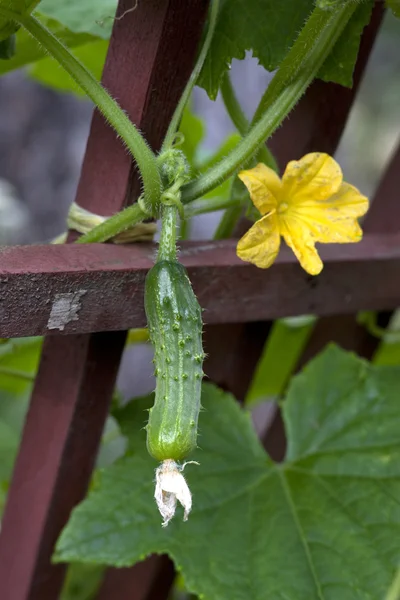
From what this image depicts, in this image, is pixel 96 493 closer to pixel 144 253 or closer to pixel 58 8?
pixel 144 253

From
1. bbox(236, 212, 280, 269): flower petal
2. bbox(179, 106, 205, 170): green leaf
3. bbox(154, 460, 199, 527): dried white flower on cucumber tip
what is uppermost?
bbox(179, 106, 205, 170): green leaf

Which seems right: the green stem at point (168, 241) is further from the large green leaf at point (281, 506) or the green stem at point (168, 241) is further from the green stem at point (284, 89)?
the large green leaf at point (281, 506)

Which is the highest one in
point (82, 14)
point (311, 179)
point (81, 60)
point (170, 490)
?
point (81, 60)

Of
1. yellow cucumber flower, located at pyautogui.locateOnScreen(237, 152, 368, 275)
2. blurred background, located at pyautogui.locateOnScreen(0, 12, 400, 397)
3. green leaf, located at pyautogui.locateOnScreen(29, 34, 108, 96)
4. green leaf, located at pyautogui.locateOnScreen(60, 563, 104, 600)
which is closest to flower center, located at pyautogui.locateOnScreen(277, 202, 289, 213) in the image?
yellow cucumber flower, located at pyautogui.locateOnScreen(237, 152, 368, 275)

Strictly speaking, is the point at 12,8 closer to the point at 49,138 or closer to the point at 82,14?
the point at 82,14

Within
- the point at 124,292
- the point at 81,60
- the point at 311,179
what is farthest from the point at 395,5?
the point at 81,60

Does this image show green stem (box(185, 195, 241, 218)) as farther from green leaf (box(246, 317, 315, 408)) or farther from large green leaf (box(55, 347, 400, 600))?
green leaf (box(246, 317, 315, 408))

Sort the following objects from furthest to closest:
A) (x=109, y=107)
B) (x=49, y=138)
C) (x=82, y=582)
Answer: (x=49, y=138) → (x=82, y=582) → (x=109, y=107)
